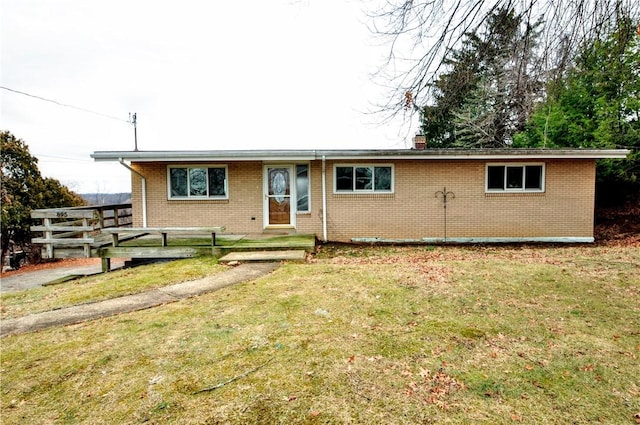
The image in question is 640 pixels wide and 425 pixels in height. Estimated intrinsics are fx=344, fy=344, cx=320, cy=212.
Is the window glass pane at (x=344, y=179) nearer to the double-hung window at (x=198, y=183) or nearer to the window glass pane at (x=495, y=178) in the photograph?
the double-hung window at (x=198, y=183)

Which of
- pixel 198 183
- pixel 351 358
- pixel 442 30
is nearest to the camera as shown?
pixel 351 358

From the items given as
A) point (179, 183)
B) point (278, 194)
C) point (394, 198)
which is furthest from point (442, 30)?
point (179, 183)

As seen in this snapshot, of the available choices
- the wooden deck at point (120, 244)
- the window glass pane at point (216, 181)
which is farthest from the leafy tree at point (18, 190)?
the window glass pane at point (216, 181)

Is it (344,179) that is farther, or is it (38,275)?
(38,275)

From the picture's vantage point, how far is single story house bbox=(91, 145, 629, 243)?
10.9 m

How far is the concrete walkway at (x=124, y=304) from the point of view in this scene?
4.61 m

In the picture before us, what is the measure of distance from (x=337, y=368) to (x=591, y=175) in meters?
11.7

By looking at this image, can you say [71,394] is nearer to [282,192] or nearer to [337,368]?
[337,368]

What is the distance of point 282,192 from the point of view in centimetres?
1120

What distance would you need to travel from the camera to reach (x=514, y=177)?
11031 millimetres

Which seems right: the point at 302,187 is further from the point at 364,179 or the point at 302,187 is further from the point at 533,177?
the point at 533,177

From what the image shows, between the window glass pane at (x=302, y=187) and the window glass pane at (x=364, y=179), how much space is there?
165 cm

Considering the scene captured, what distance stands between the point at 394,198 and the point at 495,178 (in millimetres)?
3334

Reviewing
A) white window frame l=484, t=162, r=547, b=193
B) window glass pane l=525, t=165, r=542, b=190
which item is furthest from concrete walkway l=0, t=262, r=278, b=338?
window glass pane l=525, t=165, r=542, b=190
